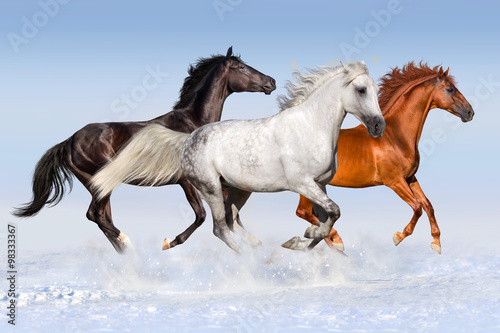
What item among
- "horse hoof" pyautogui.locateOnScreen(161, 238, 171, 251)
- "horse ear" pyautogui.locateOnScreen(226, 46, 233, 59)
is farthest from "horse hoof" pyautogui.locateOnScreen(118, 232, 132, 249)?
"horse ear" pyautogui.locateOnScreen(226, 46, 233, 59)

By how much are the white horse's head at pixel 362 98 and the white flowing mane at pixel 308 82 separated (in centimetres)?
5

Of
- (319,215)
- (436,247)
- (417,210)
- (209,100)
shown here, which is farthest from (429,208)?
(209,100)

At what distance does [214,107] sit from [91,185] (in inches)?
83.2

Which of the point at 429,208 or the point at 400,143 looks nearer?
the point at 429,208

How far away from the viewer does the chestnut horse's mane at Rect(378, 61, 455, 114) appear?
11906mm

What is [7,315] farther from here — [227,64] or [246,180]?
[227,64]

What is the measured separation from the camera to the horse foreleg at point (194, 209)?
434 inches

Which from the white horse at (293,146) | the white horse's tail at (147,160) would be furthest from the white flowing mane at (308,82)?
the white horse's tail at (147,160)

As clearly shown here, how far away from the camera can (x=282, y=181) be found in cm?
943

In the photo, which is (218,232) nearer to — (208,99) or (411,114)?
(208,99)

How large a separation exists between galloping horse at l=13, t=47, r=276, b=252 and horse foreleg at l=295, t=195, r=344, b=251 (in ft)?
5.01

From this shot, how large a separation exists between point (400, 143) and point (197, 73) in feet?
10.5

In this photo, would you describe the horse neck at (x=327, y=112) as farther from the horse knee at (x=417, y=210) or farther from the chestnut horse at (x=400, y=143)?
the horse knee at (x=417, y=210)

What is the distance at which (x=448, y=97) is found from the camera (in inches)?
467
